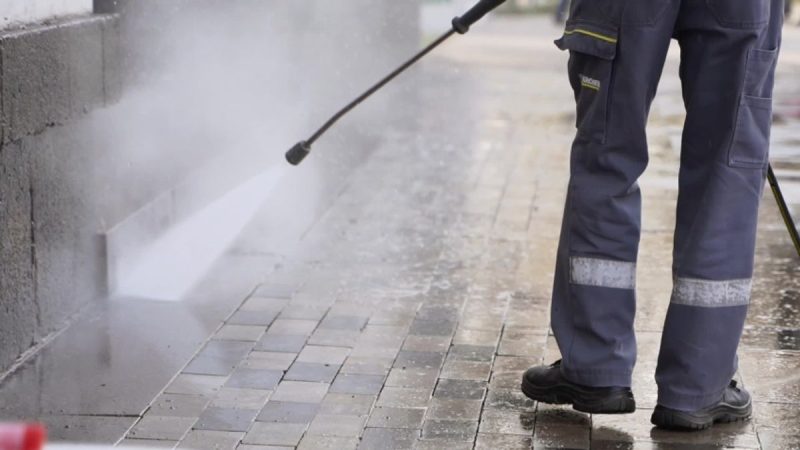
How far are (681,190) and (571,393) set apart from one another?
0.59m

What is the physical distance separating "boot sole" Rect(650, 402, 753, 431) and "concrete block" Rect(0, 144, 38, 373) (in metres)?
1.80

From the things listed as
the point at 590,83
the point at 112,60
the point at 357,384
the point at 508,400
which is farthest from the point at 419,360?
the point at 112,60

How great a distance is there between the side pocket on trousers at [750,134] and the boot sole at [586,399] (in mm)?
656

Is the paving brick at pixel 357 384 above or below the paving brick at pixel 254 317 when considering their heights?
above

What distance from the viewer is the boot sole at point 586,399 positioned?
3.57 meters

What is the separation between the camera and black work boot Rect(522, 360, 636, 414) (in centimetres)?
357

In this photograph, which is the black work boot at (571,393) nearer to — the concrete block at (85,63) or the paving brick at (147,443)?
the paving brick at (147,443)

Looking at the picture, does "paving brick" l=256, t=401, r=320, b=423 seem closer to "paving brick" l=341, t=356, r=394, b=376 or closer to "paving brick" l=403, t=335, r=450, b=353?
"paving brick" l=341, t=356, r=394, b=376

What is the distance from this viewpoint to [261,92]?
21.3 feet

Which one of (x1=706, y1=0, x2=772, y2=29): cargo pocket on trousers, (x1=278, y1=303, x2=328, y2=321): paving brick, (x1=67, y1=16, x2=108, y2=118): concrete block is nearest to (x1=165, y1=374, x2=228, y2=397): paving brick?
(x1=278, y1=303, x2=328, y2=321): paving brick

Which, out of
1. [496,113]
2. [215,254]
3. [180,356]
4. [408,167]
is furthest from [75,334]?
[496,113]

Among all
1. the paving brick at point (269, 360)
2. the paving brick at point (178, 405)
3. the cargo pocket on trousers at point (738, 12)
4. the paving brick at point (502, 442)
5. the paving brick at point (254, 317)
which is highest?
the cargo pocket on trousers at point (738, 12)

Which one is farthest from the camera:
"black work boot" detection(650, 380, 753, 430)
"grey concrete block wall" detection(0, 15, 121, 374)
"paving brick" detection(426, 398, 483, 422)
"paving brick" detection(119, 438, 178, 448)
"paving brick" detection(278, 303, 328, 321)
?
"paving brick" detection(278, 303, 328, 321)

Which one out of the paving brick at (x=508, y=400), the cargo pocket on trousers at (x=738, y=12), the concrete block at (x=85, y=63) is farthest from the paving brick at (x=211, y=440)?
the cargo pocket on trousers at (x=738, y=12)
